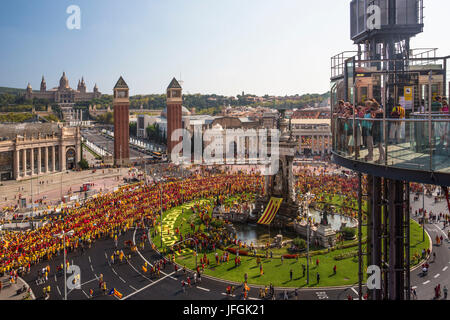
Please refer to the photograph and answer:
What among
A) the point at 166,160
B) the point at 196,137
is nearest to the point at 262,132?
the point at 196,137

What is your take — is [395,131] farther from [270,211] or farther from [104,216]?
[104,216]

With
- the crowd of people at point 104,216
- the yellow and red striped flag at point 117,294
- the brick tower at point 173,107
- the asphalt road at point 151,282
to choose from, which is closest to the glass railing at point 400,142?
the asphalt road at point 151,282

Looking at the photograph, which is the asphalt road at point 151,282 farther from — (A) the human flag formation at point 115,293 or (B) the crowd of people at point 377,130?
(B) the crowd of people at point 377,130

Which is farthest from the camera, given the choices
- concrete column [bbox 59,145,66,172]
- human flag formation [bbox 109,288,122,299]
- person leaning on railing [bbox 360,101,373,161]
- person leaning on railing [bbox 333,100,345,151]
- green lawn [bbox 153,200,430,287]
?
concrete column [bbox 59,145,66,172]

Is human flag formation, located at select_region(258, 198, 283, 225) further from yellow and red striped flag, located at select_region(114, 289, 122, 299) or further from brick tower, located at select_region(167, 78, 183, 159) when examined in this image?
brick tower, located at select_region(167, 78, 183, 159)

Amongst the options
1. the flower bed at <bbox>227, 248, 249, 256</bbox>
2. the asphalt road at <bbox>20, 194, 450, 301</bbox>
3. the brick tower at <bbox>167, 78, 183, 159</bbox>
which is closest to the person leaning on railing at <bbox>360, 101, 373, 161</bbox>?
the asphalt road at <bbox>20, 194, 450, 301</bbox>

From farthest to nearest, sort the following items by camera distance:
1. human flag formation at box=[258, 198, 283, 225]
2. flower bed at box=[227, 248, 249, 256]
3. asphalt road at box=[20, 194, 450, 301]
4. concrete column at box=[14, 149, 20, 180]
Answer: concrete column at box=[14, 149, 20, 180]
human flag formation at box=[258, 198, 283, 225]
flower bed at box=[227, 248, 249, 256]
asphalt road at box=[20, 194, 450, 301]

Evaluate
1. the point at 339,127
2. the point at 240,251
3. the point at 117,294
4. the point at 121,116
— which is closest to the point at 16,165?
the point at 121,116
